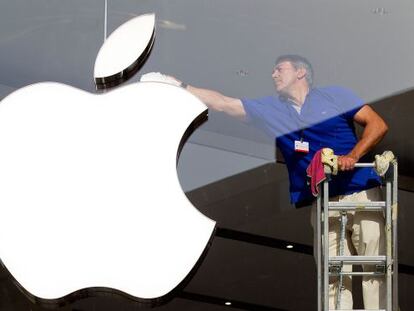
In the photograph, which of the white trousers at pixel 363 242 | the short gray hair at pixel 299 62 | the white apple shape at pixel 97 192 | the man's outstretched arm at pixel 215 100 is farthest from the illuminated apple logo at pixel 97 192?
the white trousers at pixel 363 242

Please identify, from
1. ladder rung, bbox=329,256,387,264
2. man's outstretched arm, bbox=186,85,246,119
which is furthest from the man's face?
ladder rung, bbox=329,256,387,264

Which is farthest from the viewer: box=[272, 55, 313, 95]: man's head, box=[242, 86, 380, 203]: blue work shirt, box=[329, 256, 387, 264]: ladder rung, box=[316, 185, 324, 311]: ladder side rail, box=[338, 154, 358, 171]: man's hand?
box=[272, 55, 313, 95]: man's head

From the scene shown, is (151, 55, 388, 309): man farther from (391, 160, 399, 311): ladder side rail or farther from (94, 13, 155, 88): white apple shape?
(94, 13, 155, 88): white apple shape

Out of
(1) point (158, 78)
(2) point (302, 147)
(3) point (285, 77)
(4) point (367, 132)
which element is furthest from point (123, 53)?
(4) point (367, 132)

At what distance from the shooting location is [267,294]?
8.36m

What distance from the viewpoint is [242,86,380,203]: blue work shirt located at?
8.25 metres

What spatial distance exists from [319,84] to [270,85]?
0.87ft

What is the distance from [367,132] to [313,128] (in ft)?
0.94

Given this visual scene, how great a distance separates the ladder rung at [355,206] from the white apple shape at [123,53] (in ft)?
4.44

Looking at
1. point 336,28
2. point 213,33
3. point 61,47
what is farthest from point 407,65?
point 61,47

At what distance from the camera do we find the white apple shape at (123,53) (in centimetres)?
845

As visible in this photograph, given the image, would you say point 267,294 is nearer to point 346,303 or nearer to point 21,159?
point 346,303

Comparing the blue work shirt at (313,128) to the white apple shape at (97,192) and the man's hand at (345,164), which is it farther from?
the white apple shape at (97,192)

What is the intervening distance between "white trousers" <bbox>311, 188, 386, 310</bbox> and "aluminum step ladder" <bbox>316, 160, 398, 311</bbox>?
0.21 feet
